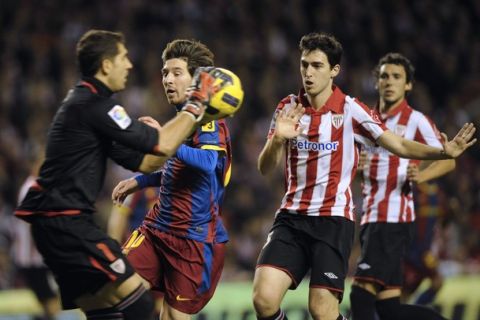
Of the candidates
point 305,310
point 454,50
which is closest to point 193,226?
point 305,310

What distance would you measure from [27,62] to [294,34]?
168 inches

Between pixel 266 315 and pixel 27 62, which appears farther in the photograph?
pixel 27 62

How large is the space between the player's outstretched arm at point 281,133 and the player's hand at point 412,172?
1567 millimetres

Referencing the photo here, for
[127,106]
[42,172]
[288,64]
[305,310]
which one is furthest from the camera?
[288,64]

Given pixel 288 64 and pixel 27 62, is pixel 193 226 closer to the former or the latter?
pixel 27 62

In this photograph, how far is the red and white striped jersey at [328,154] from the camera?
20.3 feet

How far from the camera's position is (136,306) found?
5.22m

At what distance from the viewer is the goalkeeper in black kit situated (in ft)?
16.8

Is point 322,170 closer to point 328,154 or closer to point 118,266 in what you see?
point 328,154

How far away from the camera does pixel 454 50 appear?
49.6 ft

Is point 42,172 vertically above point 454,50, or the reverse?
point 454,50

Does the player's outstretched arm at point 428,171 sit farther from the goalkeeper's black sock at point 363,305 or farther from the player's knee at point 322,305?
the player's knee at point 322,305

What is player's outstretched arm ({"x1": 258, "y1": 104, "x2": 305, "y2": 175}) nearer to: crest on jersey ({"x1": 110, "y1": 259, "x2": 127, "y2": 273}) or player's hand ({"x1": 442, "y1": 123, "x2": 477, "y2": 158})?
player's hand ({"x1": 442, "y1": 123, "x2": 477, "y2": 158})

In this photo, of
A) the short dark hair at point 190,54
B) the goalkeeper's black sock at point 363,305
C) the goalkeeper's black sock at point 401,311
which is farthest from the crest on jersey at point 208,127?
the goalkeeper's black sock at point 401,311
